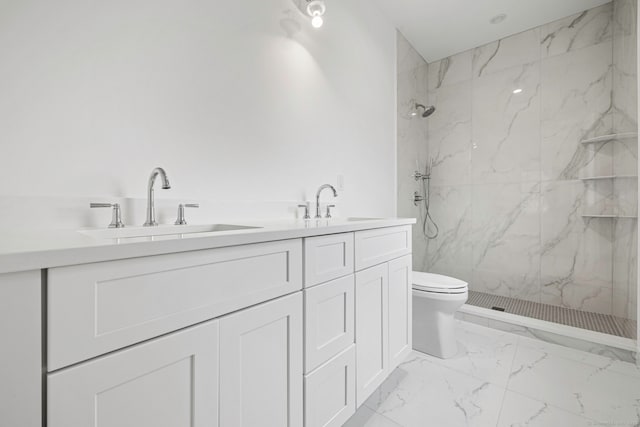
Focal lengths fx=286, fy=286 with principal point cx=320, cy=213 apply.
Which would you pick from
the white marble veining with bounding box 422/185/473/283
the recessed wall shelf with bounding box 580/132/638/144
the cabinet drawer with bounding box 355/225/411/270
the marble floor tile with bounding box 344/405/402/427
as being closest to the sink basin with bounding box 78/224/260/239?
the cabinet drawer with bounding box 355/225/411/270

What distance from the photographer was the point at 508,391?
1493 millimetres

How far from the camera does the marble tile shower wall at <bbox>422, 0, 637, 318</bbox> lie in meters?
2.20

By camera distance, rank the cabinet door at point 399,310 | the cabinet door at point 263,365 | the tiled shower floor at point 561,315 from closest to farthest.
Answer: the cabinet door at point 263,365
the cabinet door at point 399,310
the tiled shower floor at point 561,315

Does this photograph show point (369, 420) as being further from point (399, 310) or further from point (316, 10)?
point (316, 10)

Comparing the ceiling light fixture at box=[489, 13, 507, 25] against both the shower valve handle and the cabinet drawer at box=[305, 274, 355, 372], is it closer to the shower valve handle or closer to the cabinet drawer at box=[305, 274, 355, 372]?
the shower valve handle

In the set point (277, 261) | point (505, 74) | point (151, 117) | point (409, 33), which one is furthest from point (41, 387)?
point (505, 74)

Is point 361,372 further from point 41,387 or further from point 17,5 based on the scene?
point 17,5

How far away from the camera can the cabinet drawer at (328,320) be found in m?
0.94

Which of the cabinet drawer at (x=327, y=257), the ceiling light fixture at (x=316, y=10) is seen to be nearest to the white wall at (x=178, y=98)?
the ceiling light fixture at (x=316, y=10)

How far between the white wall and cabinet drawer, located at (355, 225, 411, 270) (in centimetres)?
54

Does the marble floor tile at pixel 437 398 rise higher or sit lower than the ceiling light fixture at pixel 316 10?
lower

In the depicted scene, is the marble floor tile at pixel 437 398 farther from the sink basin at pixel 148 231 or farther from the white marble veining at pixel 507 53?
the white marble veining at pixel 507 53

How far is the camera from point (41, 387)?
458 mm

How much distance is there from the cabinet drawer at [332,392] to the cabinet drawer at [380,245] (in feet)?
1.18
